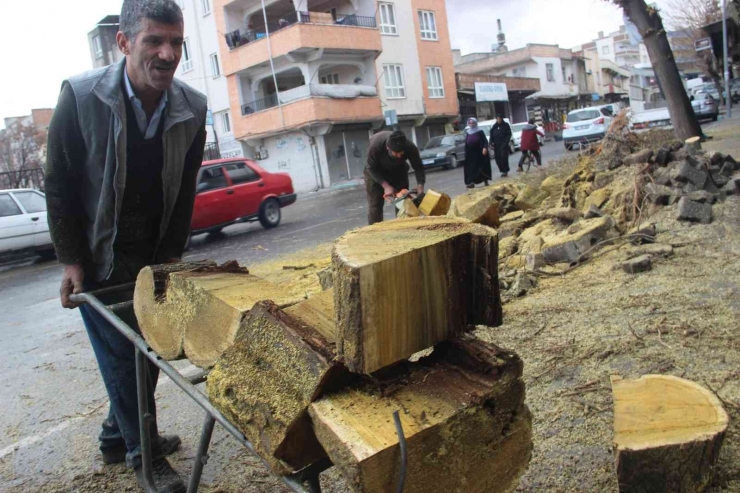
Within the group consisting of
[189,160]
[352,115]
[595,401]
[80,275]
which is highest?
[352,115]

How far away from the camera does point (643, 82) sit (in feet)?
235

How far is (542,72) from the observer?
1917 inches

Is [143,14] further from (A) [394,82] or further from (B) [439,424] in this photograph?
(A) [394,82]

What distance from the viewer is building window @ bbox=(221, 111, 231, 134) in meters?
30.4

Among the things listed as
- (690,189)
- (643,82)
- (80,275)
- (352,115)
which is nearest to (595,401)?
(80,275)

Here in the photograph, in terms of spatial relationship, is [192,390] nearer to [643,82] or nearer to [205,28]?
[205,28]

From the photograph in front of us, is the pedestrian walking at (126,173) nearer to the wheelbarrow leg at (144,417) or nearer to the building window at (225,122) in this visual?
the wheelbarrow leg at (144,417)

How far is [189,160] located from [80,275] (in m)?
0.65

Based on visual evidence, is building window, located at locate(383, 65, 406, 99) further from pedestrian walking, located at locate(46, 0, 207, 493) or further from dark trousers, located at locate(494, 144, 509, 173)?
pedestrian walking, located at locate(46, 0, 207, 493)

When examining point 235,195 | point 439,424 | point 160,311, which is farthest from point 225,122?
point 439,424

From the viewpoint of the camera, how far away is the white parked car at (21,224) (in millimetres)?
11109

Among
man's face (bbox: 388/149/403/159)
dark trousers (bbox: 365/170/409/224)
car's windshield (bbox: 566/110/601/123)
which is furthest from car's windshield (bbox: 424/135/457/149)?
man's face (bbox: 388/149/403/159)

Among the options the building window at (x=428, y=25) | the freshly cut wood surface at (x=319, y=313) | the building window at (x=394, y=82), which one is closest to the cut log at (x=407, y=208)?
the freshly cut wood surface at (x=319, y=313)

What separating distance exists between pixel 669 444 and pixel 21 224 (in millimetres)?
12126
